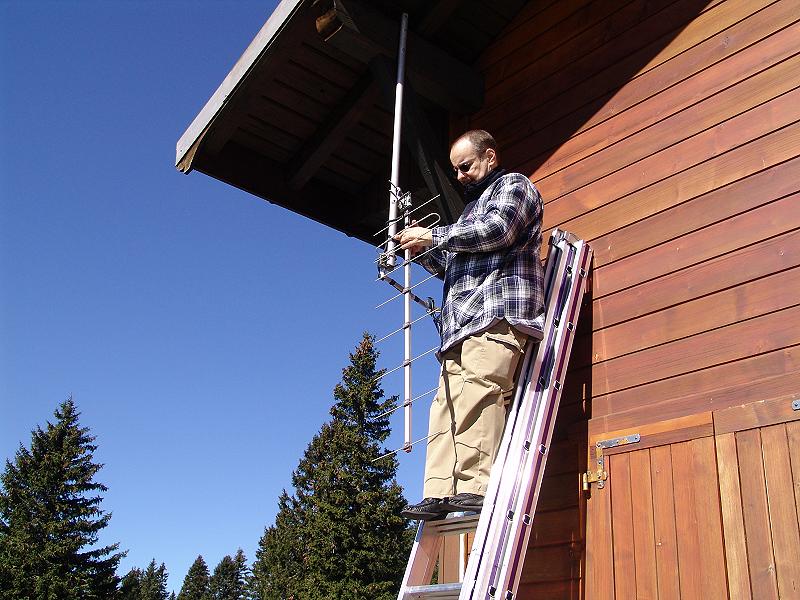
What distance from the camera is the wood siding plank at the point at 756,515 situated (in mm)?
2549

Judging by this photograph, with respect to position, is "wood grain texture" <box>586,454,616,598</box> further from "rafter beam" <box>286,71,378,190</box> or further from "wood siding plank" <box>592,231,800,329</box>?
"rafter beam" <box>286,71,378,190</box>

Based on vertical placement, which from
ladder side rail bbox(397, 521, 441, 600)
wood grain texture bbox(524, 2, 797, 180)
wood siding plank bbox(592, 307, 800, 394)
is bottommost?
ladder side rail bbox(397, 521, 441, 600)

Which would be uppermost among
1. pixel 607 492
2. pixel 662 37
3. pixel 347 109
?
pixel 347 109

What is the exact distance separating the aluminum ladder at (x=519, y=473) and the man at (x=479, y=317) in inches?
2.5

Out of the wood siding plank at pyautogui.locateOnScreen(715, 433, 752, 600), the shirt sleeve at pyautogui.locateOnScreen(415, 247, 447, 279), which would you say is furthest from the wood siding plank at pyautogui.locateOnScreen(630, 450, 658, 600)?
the shirt sleeve at pyautogui.locateOnScreen(415, 247, 447, 279)

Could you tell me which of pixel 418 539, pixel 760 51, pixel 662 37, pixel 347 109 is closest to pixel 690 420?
pixel 418 539

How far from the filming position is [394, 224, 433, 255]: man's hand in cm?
327

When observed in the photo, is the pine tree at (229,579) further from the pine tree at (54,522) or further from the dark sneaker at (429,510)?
the dark sneaker at (429,510)

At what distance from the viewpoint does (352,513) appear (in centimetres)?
3244

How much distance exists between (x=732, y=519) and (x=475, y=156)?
167 cm

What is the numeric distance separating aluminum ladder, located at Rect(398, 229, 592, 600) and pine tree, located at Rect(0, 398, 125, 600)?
32.3 m

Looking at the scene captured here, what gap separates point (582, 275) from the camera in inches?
137

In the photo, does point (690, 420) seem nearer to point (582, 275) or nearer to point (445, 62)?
point (582, 275)

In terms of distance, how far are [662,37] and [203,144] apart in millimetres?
2546
